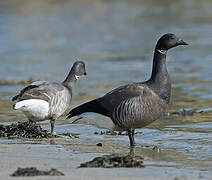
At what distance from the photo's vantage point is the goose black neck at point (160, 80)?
32.1 feet

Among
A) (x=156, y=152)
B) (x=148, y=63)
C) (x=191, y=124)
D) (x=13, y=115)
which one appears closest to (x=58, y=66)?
(x=148, y=63)

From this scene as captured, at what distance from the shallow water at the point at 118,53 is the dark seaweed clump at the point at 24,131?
0.80 metres

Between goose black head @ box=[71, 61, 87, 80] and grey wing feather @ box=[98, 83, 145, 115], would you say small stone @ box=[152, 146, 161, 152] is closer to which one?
grey wing feather @ box=[98, 83, 145, 115]

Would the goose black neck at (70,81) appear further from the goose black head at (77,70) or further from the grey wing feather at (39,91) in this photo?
the grey wing feather at (39,91)

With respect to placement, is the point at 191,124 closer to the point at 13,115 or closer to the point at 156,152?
the point at 156,152

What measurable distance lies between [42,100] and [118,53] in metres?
15.9

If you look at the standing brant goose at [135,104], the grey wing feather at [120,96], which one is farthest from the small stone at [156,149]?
the grey wing feather at [120,96]

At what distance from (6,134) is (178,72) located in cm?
1077

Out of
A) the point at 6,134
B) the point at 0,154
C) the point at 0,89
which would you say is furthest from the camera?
the point at 0,89

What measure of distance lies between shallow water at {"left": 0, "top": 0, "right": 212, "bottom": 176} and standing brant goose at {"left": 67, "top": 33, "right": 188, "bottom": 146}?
1.67ft

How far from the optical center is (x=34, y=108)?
10.8m

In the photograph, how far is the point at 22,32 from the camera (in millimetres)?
34375

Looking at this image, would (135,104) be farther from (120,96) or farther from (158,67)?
(158,67)

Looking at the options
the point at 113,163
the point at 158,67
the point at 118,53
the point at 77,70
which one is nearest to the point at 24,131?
the point at 77,70
